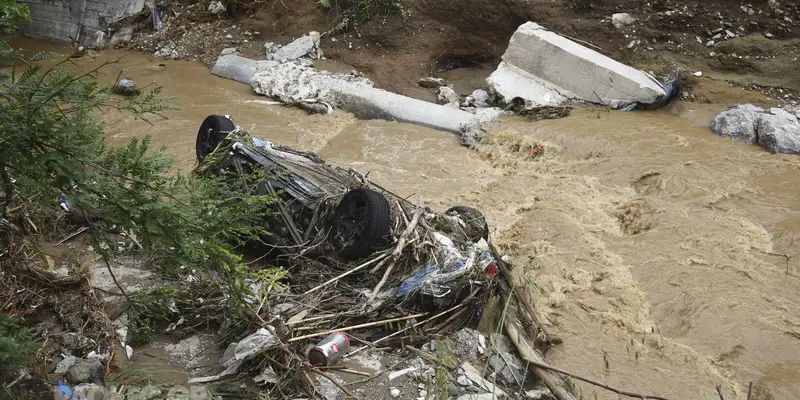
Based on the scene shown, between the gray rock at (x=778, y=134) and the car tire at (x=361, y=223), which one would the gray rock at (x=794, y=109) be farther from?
the car tire at (x=361, y=223)

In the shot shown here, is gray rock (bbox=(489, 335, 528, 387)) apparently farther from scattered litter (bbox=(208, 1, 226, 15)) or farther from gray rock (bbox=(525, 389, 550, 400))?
scattered litter (bbox=(208, 1, 226, 15))

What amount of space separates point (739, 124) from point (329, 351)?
6946 millimetres

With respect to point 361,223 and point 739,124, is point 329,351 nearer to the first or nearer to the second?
point 361,223

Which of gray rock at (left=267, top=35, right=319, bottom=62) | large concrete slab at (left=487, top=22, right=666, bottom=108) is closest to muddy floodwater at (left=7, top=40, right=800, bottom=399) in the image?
large concrete slab at (left=487, top=22, right=666, bottom=108)

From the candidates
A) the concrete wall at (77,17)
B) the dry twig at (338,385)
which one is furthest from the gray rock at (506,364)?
the concrete wall at (77,17)

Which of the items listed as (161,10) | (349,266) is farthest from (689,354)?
(161,10)

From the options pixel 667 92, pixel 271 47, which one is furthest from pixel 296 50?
pixel 667 92

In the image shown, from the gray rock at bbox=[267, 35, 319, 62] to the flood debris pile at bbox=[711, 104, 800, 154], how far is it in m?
7.26

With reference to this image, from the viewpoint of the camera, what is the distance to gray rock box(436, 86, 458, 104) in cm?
1053

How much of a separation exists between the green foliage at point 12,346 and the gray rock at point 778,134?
8.33 m

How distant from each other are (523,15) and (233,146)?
7.42m

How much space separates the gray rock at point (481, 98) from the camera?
33.4 feet

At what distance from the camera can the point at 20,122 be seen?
255 centimetres

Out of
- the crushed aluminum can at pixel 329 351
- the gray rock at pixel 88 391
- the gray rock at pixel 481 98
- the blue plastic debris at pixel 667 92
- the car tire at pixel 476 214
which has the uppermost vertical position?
the gray rock at pixel 88 391
